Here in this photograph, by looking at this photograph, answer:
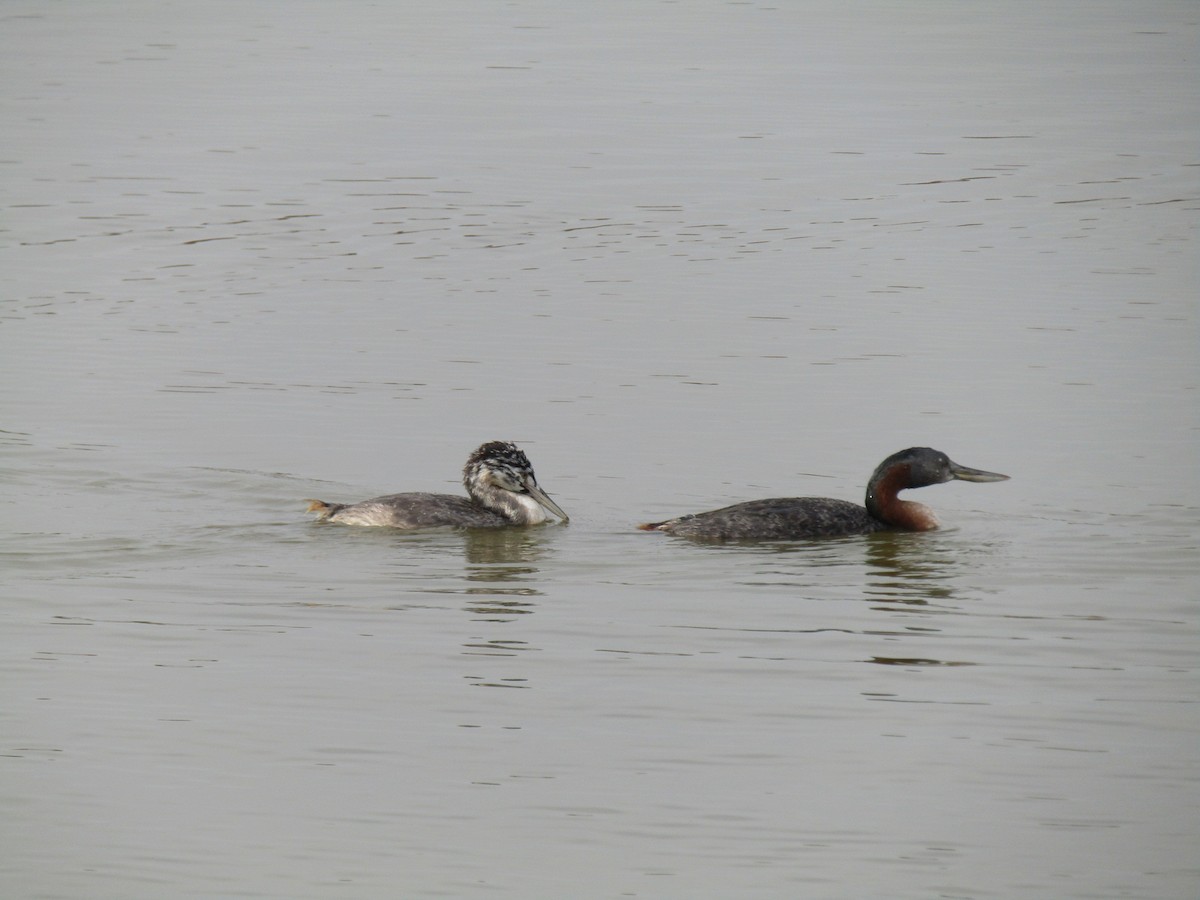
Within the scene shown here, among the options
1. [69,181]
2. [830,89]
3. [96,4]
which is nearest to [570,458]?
[69,181]

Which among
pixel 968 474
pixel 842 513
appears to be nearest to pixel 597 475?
pixel 842 513

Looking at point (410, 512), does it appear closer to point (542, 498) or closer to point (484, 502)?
point (484, 502)

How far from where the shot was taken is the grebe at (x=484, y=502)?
39.8 feet

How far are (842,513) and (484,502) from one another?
2.24m

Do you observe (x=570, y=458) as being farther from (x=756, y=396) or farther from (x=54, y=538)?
(x=54, y=538)

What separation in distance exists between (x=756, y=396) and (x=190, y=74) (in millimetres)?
19227

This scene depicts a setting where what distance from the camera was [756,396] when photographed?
1548 cm

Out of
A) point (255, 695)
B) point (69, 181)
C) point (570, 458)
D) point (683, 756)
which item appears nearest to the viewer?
point (683, 756)

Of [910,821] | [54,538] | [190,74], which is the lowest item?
[910,821]

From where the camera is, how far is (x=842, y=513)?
12.2m

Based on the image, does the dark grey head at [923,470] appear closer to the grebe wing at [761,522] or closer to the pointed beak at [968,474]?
the pointed beak at [968,474]

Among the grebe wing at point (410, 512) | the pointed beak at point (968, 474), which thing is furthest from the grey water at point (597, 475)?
the pointed beak at point (968, 474)

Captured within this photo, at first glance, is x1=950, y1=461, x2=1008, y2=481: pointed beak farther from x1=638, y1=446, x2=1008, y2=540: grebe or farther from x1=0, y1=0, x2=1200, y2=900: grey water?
x1=0, y1=0, x2=1200, y2=900: grey water

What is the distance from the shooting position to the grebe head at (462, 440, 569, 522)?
12555mm
